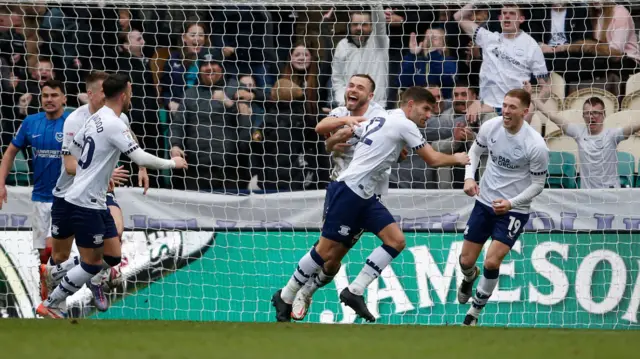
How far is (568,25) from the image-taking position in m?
13.7

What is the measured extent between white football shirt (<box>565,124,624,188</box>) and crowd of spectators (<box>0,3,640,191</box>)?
676 mm

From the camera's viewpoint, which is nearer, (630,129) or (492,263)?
(492,263)

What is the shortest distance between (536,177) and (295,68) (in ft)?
12.8

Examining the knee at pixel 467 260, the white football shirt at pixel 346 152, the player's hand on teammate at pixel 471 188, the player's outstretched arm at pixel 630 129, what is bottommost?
the knee at pixel 467 260

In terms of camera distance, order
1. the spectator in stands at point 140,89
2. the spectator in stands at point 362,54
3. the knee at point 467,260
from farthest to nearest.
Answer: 1. the spectator in stands at point 140,89
2. the spectator in stands at point 362,54
3. the knee at point 467,260

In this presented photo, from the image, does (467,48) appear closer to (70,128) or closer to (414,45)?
(414,45)

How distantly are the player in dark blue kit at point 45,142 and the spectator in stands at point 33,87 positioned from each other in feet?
5.34

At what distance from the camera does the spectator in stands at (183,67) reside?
13461mm

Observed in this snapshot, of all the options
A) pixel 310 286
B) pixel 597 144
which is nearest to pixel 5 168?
pixel 310 286

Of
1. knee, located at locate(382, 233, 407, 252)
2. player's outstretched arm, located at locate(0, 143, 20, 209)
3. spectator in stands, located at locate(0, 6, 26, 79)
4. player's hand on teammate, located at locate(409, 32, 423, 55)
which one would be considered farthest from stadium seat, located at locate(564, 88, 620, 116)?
spectator in stands, located at locate(0, 6, 26, 79)

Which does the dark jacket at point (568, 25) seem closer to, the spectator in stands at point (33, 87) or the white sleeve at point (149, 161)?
the spectator in stands at point (33, 87)

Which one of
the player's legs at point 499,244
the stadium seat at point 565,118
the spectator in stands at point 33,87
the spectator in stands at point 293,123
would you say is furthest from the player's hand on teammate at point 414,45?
the spectator in stands at point 33,87

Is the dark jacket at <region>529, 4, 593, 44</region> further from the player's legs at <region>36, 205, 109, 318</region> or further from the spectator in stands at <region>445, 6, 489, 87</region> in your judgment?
the player's legs at <region>36, 205, 109, 318</region>

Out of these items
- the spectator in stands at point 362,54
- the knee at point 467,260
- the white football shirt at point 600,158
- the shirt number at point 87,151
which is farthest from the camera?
the spectator in stands at point 362,54
